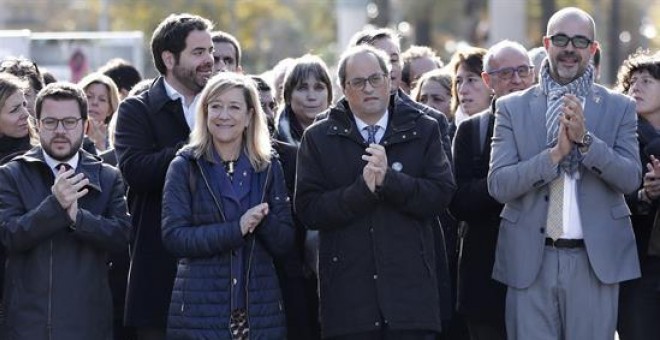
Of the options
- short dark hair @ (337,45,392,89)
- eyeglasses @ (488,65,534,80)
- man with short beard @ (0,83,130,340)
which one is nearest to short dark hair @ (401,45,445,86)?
eyeglasses @ (488,65,534,80)

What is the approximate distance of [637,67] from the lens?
9.80m

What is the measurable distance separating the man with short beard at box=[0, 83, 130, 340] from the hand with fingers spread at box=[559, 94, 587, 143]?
2.51 meters

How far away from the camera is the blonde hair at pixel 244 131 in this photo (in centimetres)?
880

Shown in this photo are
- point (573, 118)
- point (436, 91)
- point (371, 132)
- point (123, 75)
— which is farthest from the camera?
point (123, 75)

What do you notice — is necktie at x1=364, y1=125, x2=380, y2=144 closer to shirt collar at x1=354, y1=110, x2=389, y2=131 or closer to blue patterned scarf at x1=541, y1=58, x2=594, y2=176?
shirt collar at x1=354, y1=110, x2=389, y2=131

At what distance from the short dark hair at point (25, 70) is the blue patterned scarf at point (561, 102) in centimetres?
353

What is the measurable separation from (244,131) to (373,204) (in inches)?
35.3

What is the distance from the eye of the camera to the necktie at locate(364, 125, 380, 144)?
345 inches

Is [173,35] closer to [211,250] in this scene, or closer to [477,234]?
[211,250]

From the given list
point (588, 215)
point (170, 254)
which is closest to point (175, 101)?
point (170, 254)

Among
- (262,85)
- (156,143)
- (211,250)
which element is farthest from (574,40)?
(262,85)

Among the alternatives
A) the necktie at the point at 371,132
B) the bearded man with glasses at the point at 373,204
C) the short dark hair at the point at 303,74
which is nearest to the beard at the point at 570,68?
the bearded man with glasses at the point at 373,204

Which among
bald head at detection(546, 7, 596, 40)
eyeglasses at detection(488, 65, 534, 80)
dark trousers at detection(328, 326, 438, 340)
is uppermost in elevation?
bald head at detection(546, 7, 596, 40)

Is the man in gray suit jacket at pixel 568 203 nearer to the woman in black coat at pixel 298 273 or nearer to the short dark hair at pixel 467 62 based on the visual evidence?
the woman in black coat at pixel 298 273
